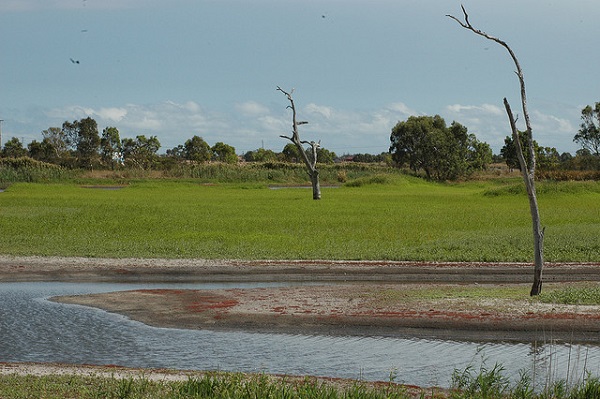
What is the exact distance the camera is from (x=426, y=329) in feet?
56.4

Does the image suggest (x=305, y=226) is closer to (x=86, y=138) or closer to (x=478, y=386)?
(x=478, y=386)

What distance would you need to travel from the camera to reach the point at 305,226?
126 ft

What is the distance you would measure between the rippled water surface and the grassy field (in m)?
11.0

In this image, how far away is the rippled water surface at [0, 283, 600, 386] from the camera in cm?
1413

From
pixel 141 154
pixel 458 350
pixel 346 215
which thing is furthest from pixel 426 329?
pixel 141 154

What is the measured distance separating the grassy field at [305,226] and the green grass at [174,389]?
16192mm

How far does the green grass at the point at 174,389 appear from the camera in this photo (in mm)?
10242

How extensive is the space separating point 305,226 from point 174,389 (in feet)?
90.4

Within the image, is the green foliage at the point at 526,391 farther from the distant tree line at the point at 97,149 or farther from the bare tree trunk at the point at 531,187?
the distant tree line at the point at 97,149

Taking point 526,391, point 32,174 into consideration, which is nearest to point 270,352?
point 526,391

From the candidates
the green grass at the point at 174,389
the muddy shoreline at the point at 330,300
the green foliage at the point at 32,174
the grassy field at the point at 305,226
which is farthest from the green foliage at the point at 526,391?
the green foliage at the point at 32,174

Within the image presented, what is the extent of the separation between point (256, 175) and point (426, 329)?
3047 inches

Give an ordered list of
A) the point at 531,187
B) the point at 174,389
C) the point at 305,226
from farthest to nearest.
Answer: the point at 305,226 → the point at 531,187 → the point at 174,389

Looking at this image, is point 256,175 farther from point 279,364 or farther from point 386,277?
point 279,364
